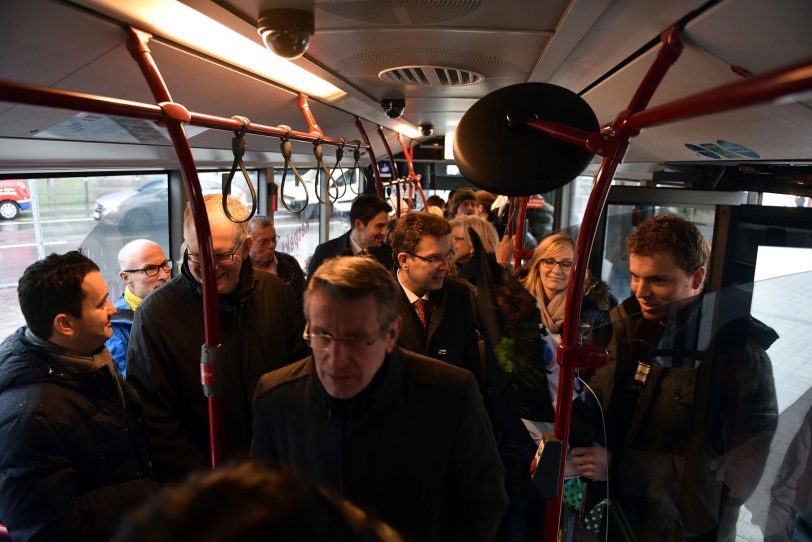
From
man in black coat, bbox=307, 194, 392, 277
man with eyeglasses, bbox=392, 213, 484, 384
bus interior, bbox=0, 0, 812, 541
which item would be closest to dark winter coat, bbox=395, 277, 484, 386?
man with eyeglasses, bbox=392, 213, 484, 384

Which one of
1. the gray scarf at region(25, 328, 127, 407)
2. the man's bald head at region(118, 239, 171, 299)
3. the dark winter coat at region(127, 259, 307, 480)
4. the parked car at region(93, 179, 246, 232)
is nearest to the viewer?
the gray scarf at region(25, 328, 127, 407)

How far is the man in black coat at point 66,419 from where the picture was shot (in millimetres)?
1530

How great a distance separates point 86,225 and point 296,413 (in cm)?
280

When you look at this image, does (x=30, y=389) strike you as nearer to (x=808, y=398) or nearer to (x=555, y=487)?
(x=555, y=487)

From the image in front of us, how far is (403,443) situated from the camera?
1.42m

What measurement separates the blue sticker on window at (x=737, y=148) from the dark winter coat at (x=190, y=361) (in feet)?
7.98

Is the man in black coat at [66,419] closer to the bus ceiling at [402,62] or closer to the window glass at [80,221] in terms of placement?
the bus ceiling at [402,62]

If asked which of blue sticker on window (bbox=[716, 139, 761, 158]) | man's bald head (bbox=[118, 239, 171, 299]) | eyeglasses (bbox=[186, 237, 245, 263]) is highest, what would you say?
blue sticker on window (bbox=[716, 139, 761, 158])

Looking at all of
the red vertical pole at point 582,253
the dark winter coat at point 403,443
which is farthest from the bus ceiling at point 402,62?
the dark winter coat at point 403,443

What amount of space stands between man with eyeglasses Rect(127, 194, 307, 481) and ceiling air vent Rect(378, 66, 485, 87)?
1.19m

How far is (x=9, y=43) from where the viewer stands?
1.47 metres

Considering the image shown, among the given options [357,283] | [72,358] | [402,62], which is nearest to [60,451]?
[72,358]

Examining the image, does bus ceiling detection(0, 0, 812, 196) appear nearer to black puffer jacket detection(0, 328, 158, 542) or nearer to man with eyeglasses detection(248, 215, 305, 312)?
man with eyeglasses detection(248, 215, 305, 312)

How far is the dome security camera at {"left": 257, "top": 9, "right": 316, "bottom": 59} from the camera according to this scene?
1.74 metres
